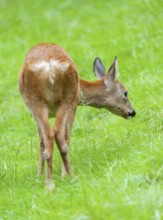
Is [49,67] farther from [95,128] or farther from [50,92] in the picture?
[95,128]

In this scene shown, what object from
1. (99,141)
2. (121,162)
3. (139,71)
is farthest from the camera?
(139,71)

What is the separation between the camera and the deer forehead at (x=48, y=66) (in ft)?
23.6

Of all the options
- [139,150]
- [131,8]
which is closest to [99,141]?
[139,150]

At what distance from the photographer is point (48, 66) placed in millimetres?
7195

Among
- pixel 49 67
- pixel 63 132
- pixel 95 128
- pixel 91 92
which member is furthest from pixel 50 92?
pixel 95 128

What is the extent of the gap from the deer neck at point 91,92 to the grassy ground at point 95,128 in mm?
335

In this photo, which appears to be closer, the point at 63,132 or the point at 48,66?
the point at 48,66

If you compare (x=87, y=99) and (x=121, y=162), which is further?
(x=87, y=99)

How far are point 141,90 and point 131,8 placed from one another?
4.34 m

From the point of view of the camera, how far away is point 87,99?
28.8 feet

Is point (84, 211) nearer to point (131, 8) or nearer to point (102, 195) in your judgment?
point (102, 195)

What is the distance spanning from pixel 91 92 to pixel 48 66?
5.53 feet

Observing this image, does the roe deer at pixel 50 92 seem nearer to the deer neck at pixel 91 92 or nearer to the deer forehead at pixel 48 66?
the deer forehead at pixel 48 66

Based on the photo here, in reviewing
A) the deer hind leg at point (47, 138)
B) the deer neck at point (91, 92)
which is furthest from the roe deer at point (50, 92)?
the deer neck at point (91, 92)
